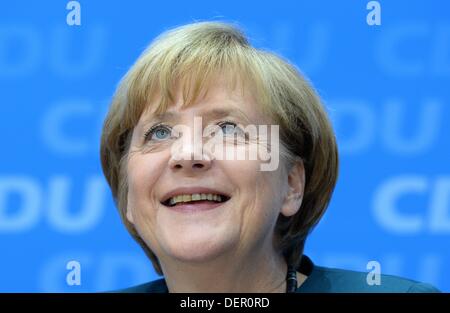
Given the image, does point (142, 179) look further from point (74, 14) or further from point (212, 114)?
point (74, 14)

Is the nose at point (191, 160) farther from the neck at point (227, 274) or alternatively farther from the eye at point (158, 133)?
the neck at point (227, 274)

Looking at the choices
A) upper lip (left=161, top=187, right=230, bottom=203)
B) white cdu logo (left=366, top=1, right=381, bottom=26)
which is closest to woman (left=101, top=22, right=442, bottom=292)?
upper lip (left=161, top=187, right=230, bottom=203)

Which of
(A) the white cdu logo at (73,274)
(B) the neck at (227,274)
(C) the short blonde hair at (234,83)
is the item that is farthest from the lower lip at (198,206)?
(A) the white cdu logo at (73,274)

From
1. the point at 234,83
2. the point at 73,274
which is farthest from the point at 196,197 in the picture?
the point at 73,274

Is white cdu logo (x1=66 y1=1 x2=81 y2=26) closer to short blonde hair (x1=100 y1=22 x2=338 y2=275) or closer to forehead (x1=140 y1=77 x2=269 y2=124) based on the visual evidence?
short blonde hair (x1=100 y1=22 x2=338 y2=275)

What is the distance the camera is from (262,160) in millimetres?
1903

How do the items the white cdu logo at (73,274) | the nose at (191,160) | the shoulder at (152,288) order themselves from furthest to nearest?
1. the white cdu logo at (73,274)
2. the shoulder at (152,288)
3. the nose at (191,160)

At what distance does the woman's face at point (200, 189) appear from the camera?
1.83 metres

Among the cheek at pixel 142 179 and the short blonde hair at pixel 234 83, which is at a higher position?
the short blonde hair at pixel 234 83

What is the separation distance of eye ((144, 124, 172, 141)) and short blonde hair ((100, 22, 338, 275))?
0.15 feet

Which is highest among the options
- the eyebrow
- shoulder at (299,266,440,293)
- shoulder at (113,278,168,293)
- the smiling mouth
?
the eyebrow

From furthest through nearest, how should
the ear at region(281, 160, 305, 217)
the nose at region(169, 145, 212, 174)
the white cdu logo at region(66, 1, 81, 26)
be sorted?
1. the white cdu logo at region(66, 1, 81, 26)
2. the ear at region(281, 160, 305, 217)
3. the nose at region(169, 145, 212, 174)

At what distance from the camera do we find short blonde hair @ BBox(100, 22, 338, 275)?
1915 mm

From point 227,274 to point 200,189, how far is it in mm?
224
